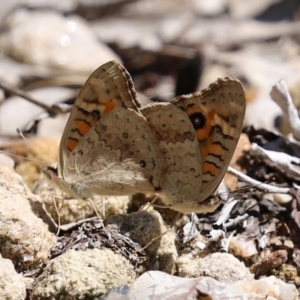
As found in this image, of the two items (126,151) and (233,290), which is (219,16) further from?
(233,290)

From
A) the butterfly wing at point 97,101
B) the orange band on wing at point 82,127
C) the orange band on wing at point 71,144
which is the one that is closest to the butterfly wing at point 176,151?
the butterfly wing at point 97,101

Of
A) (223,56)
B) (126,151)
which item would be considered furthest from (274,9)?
(126,151)

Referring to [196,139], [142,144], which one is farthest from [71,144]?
[196,139]

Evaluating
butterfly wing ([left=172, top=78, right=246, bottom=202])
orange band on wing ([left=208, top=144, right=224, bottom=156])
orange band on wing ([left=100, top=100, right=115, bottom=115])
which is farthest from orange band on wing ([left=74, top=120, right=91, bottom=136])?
orange band on wing ([left=208, top=144, right=224, bottom=156])

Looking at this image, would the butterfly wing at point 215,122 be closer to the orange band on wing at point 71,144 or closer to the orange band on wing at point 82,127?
the orange band on wing at point 82,127

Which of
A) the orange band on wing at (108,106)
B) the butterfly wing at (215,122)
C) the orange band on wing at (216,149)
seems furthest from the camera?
the orange band on wing at (108,106)

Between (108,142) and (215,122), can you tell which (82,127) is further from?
(215,122)

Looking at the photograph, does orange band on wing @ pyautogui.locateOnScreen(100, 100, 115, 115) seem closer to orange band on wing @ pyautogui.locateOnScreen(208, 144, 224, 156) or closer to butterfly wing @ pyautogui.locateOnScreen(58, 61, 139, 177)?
butterfly wing @ pyautogui.locateOnScreen(58, 61, 139, 177)
